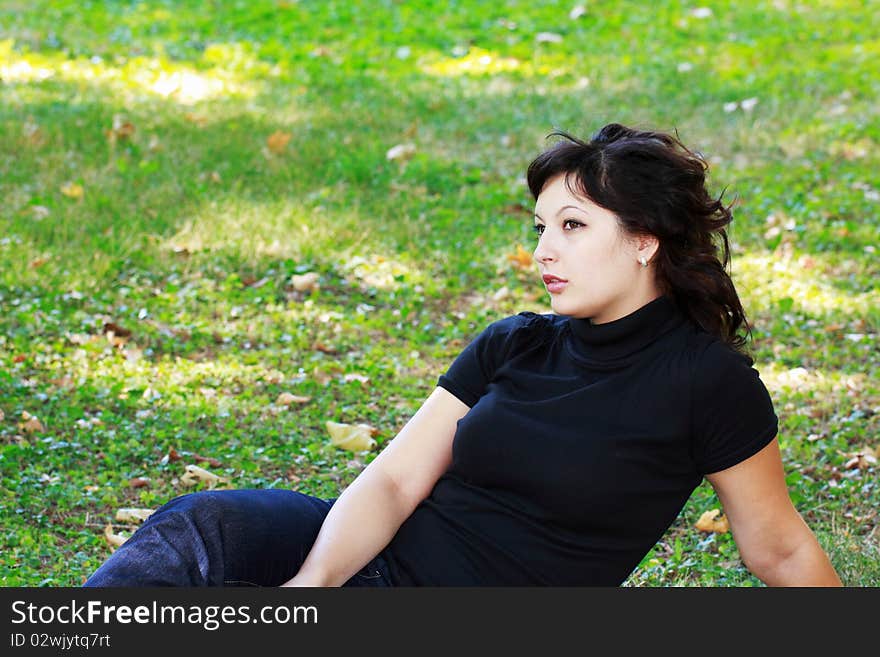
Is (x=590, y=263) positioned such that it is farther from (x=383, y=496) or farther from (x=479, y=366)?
(x=383, y=496)

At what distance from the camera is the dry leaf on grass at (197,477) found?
378 centimetres

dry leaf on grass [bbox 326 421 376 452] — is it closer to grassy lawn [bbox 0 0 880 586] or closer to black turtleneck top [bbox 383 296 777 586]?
grassy lawn [bbox 0 0 880 586]

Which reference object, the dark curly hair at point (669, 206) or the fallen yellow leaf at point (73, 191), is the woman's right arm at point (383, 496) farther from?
the fallen yellow leaf at point (73, 191)

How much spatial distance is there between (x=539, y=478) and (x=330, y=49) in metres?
7.85

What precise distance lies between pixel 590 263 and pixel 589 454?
40cm

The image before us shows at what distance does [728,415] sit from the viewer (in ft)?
7.84

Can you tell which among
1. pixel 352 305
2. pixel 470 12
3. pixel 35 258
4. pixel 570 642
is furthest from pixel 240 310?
pixel 470 12

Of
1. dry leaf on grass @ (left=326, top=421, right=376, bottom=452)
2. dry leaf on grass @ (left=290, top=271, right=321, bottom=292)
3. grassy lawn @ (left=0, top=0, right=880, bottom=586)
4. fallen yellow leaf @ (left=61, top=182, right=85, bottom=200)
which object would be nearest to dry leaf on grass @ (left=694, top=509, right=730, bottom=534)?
grassy lawn @ (left=0, top=0, right=880, bottom=586)

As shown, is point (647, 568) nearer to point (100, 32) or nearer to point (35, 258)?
point (35, 258)

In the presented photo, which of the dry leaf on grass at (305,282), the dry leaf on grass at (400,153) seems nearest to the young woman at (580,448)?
the dry leaf on grass at (305,282)

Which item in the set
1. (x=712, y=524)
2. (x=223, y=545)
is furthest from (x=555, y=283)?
(x=712, y=524)

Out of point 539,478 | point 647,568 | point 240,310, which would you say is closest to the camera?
point 539,478

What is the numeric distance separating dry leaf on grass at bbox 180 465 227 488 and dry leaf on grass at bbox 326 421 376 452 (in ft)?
1.53

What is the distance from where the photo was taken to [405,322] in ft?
17.3
